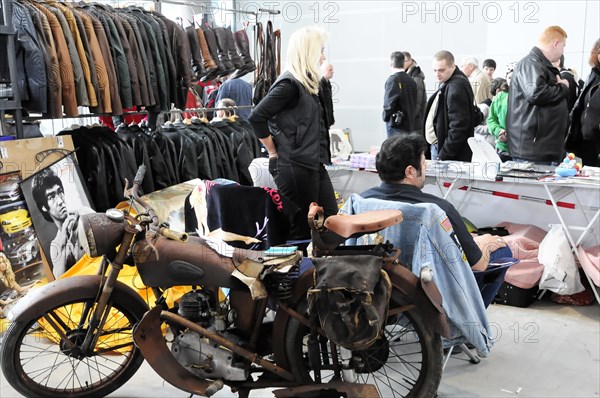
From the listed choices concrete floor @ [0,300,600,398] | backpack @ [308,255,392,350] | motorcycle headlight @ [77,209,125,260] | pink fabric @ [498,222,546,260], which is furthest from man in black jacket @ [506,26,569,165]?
motorcycle headlight @ [77,209,125,260]

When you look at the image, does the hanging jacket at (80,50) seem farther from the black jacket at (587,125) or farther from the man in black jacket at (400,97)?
the black jacket at (587,125)

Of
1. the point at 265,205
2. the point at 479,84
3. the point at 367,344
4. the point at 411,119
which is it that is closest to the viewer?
the point at 367,344

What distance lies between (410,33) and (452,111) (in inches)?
161

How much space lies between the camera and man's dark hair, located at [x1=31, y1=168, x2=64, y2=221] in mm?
3984

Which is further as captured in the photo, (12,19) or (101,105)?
(101,105)

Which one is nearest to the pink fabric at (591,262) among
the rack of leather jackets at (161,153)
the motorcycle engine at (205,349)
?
the motorcycle engine at (205,349)

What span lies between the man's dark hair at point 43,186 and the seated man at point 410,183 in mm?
2185

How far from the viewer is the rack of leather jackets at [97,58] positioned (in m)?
3.98

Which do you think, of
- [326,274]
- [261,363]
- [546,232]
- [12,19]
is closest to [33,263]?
[12,19]

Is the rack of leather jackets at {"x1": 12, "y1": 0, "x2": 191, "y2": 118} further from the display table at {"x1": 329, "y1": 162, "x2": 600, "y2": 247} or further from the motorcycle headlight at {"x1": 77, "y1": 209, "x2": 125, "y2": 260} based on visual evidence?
the motorcycle headlight at {"x1": 77, "y1": 209, "x2": 125, "y2": 260}

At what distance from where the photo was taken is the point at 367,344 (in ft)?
7.61

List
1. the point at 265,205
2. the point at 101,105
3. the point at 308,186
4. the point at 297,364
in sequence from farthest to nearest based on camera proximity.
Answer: the point at 101,105 → the point at 308,186 → the point at 265,205 → the point at 297,364

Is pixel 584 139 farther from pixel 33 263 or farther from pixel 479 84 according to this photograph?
pixel 33 263

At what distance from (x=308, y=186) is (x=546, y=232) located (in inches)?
66.0
